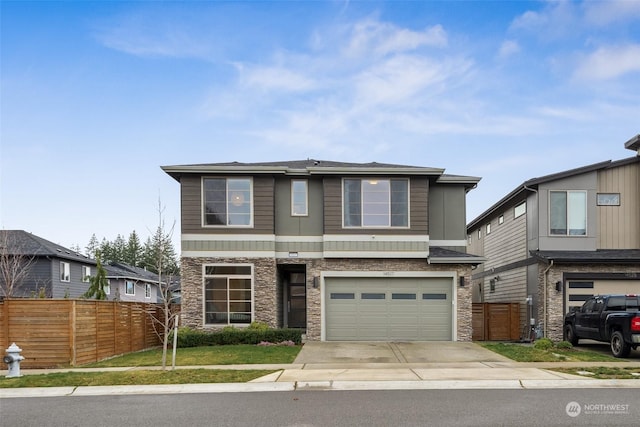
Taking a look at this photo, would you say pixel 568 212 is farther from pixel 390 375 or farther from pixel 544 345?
pixel 390 375

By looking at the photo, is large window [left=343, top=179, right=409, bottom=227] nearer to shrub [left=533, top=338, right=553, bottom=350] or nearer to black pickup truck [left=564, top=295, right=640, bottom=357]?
shrub [left=533, top=338, right=553, bottom=350]

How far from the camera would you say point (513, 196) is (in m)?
20.3

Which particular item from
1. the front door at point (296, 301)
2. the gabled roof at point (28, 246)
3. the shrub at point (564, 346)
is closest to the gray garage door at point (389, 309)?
the front door at point (296, 301)

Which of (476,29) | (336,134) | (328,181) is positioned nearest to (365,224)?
(328,181)

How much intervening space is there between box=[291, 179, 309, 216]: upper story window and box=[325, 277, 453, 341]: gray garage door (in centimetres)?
283

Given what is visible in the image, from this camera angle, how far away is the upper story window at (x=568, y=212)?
18250mm

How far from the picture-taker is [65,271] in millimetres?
32375

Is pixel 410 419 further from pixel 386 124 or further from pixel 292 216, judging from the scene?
pixel 386 124

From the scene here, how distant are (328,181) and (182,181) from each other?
17.6ft

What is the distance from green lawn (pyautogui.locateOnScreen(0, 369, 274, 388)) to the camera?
1030 cm

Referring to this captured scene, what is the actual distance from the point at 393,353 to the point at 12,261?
2275cm

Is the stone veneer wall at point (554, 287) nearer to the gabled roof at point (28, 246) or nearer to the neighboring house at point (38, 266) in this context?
the neighboring house at point (38, 266)

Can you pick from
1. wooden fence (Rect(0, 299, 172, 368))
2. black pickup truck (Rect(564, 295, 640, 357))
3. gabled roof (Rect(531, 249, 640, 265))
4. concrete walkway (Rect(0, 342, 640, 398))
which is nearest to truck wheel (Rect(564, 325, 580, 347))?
black pickup truck (Rect(564, 295, 640, 357))

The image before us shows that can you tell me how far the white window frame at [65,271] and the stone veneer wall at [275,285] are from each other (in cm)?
1822
